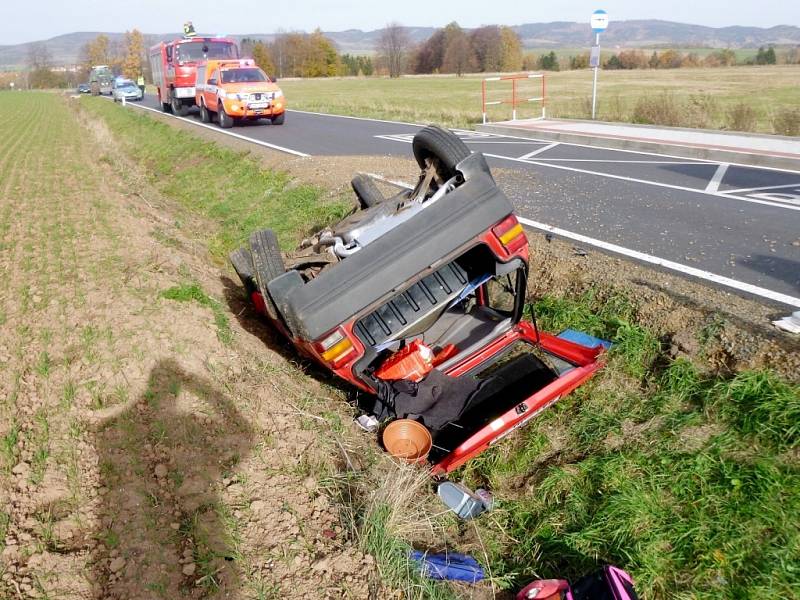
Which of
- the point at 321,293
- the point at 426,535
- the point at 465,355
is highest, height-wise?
the point at 321,293

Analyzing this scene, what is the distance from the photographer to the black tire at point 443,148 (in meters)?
5.05

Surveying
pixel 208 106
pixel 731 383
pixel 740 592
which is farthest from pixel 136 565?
pixel 208 106

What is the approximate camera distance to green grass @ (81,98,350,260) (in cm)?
927

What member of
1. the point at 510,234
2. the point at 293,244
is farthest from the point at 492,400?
the point at 293,244

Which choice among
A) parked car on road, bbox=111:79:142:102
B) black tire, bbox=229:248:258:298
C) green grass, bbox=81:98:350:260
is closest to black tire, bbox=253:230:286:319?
black tire, bbox=229:248:258:298

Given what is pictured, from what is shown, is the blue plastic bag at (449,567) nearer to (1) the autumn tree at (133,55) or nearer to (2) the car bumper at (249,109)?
(2) the car bumper at (249,109)

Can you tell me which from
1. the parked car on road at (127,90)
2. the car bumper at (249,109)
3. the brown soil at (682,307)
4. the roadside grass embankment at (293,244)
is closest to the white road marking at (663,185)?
the brown soil at (682,307)

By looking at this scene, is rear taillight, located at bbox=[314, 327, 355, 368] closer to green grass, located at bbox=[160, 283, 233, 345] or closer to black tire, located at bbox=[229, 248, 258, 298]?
green grass, located at bbox=[160, 283, 233, 345]

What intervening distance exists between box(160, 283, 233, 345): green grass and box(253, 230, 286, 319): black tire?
853mm

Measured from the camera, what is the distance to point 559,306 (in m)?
5.61

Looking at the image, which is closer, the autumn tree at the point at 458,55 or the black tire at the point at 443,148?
the black tire at the point at 443,148

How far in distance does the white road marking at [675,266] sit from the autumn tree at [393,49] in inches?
3310

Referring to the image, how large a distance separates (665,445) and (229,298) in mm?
4715

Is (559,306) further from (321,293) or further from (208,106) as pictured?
(208,106)
